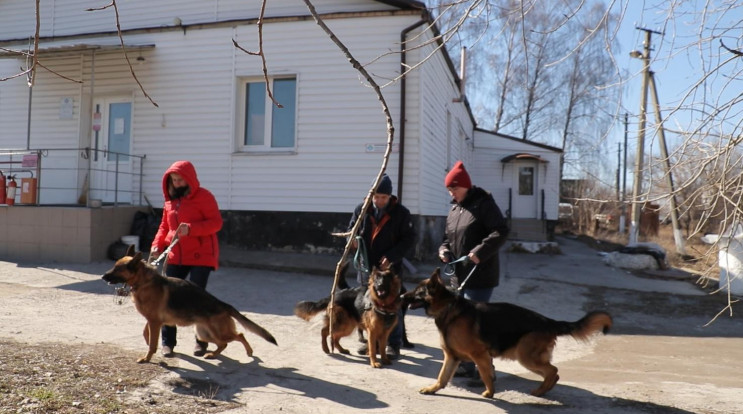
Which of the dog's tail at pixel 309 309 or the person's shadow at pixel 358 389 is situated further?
the dog's tail at pixel 309 309

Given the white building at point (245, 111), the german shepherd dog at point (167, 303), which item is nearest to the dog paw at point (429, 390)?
the german shepherd dog at point (167, 303)

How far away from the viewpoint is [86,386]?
398 cm

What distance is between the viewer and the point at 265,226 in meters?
11.1

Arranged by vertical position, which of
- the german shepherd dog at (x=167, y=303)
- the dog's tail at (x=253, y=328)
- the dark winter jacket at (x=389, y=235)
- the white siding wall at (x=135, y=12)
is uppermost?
the white siding wall at (x=135, y=12)

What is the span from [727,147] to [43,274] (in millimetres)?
9600

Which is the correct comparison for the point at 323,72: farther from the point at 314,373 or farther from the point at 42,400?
the point at 42,400

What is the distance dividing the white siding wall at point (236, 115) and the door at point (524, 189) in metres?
11.1

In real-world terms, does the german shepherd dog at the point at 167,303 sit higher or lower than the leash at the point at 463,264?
lower

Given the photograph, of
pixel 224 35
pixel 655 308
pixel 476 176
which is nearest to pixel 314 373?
pixel 655 308

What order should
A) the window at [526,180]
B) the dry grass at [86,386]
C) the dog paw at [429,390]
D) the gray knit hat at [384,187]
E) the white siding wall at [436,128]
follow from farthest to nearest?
the window at [526,180] → the white siding wall at [436,128] → the gray knit hat at [384,187] → the dog paw at [429,390] → the dry grass at [86,386]

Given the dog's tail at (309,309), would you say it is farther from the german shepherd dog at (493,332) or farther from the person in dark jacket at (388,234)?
the german shepherd dog at (493,332)

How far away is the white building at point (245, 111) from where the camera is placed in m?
10.5

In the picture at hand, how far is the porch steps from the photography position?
18641mm

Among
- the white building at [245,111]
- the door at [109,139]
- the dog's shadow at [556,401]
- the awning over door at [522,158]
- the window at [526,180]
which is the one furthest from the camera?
the window at [526,180]
